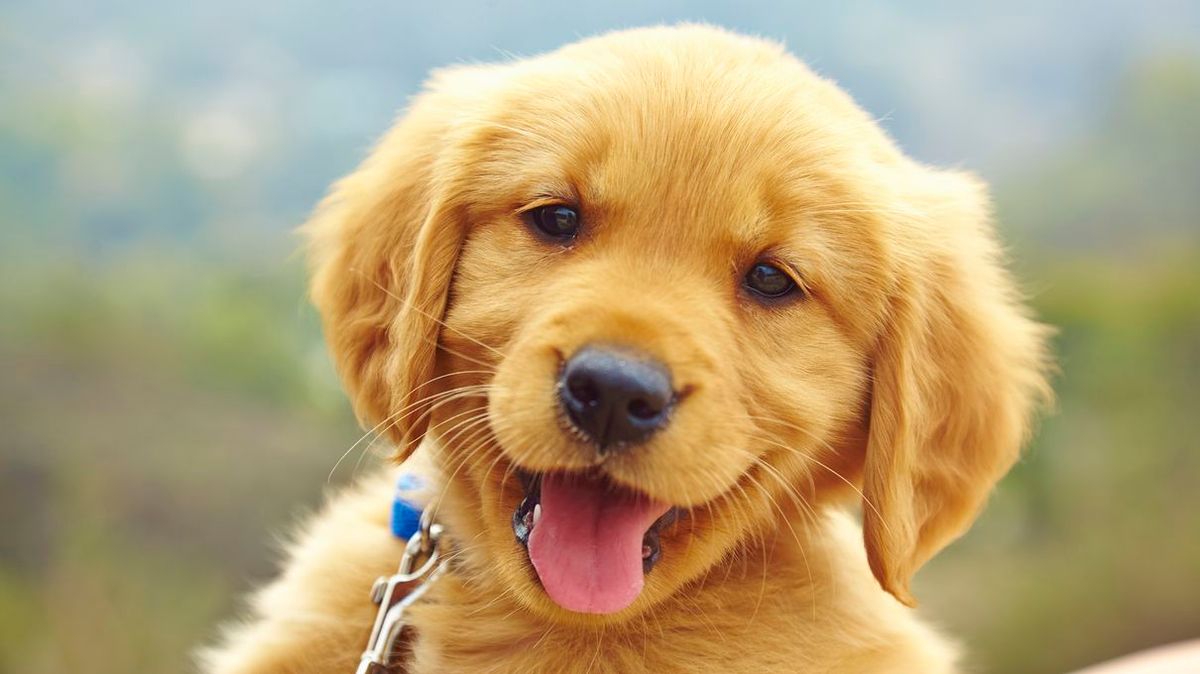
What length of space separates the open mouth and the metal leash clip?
432 mm

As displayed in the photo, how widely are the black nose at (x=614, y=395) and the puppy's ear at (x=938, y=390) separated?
688 mm

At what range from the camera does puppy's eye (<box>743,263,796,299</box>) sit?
2533 millimetres

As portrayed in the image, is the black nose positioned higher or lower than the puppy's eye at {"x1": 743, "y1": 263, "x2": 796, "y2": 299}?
lower

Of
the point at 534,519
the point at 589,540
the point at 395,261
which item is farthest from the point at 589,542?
the point at 395,261

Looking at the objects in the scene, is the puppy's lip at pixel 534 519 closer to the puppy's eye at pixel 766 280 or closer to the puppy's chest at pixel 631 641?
the puppy's chest at pixel 631 641

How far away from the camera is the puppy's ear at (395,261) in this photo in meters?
2.69

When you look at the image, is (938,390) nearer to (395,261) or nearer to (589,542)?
(589,542)

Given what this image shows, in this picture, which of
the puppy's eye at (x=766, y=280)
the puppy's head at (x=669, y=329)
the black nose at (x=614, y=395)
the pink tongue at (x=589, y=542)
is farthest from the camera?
the puppy's eye at (x=766, y=280)

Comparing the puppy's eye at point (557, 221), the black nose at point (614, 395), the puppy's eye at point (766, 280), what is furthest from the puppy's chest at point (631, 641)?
the puppy's eye at point (557, 221)

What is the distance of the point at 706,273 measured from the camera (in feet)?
8.17

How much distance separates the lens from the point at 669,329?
91.0 inches

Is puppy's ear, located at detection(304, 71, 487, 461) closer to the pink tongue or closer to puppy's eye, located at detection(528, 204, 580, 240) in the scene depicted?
puppy's eye, located at detection(528, 204, 580, 240)

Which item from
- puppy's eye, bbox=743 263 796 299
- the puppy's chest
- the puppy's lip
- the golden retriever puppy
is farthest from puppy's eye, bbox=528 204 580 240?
the puppy's chest

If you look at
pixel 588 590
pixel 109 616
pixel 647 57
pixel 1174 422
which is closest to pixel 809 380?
pixel 588 590
